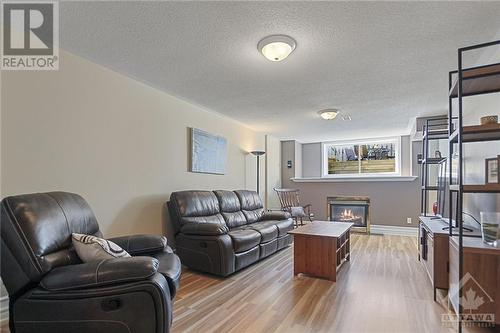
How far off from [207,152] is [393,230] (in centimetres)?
441

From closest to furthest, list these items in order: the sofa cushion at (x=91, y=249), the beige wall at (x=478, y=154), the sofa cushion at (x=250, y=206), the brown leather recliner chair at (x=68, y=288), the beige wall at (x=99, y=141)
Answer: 1. the brown leather recliner chair at (x=68, y=288)
2. the sofa cushion at (x=91, y=249)
3. the beige wall at (x=99, y=141)
4. the beige wall at (x=478, y=154)
5. the sofa cushion at (x=250, y=206)

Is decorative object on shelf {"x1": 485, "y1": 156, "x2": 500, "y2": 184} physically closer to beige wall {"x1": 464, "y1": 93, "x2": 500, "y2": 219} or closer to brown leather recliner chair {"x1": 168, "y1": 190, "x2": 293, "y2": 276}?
beige wall {"x1": 464, "y1": 93, "x2": 500, "y2": 219}

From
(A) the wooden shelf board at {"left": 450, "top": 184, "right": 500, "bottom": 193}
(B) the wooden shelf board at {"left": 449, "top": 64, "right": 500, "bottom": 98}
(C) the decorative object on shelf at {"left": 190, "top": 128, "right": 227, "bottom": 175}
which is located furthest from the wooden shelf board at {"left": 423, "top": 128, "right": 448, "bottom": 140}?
(C) the decorative object on shelf at {"left": 190, "top": 128, "right": 227, "bottom": 175}

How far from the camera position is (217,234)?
3051 mm

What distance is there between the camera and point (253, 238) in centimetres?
339

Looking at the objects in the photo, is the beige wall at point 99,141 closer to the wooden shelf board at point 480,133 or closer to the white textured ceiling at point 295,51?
the white textured ceiling at point 295,51

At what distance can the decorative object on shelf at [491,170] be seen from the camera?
208cm

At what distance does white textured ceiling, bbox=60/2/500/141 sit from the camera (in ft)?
6.07

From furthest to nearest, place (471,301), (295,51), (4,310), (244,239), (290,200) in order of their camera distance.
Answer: (290,200), (244,239), (295,51), (4,310), (471,301)

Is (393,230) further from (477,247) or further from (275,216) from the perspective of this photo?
(477,247)

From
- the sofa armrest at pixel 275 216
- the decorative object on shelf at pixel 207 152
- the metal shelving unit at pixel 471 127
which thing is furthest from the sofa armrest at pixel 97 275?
the sofa armrest at pixel 275 216

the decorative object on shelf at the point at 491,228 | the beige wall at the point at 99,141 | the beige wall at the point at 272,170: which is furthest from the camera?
the beige wall at the point at 272,170

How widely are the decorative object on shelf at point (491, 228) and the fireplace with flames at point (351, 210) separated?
408 centimetres

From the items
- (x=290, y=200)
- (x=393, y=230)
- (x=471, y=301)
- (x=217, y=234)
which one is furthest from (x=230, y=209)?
(x=393, y=230)
